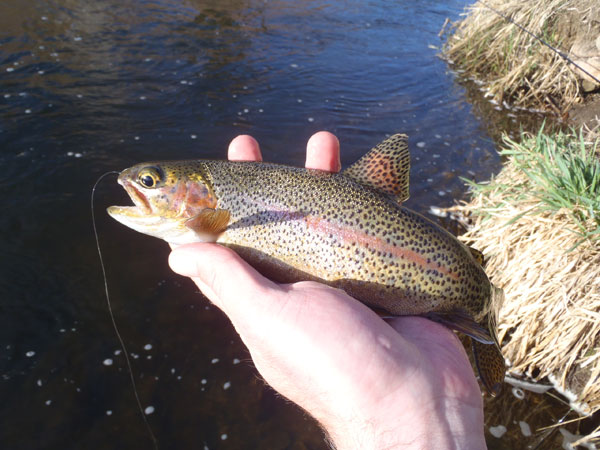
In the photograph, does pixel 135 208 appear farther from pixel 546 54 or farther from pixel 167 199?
pixel 546 54

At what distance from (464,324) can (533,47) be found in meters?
9.24

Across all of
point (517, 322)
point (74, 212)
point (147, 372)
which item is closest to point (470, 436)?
point (517, 322)

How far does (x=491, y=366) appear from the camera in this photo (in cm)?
295

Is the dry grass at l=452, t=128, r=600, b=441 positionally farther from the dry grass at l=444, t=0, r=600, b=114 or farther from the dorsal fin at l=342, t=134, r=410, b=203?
the dry grass at l=444, t=0, r=600, b=114

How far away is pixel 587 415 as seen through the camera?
156 inches

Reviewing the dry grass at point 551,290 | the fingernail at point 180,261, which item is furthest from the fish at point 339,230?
the dry grass at point 551,290

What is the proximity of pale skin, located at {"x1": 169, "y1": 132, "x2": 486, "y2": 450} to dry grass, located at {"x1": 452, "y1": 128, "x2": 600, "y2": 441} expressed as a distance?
1883mm

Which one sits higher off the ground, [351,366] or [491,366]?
[351,366]

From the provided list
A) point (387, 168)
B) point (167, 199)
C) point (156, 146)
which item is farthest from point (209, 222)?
point (156, 146)

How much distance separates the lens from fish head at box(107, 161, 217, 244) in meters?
3.08

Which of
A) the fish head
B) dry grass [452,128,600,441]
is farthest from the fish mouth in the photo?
dry grass [452,128,600,441]

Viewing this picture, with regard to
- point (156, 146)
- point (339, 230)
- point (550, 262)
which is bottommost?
point (156, 146)

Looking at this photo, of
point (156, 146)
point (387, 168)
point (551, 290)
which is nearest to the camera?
point (387, 168)

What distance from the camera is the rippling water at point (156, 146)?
4.11m
